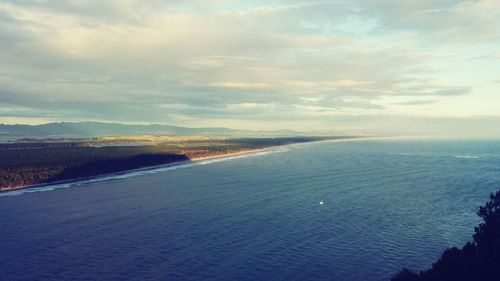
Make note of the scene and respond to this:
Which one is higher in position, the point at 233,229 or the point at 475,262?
the point at 475,262

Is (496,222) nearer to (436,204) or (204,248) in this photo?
(204,248)

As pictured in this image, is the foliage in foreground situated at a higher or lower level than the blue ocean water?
higher

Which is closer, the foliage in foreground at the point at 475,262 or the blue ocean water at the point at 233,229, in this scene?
the foliage in foreground at the point at 475,262

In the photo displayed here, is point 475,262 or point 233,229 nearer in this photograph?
point 475,262

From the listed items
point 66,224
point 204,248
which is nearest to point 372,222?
point 204,248
